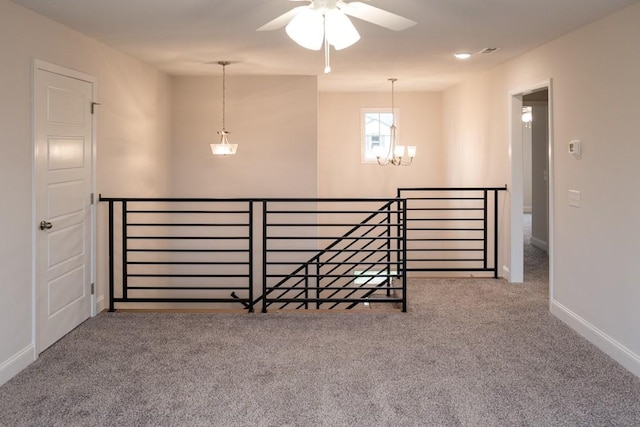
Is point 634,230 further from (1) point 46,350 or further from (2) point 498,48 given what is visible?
(1) point 46,350

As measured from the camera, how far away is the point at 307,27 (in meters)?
2.72

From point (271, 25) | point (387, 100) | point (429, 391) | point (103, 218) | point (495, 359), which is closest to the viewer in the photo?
point (271, 25)

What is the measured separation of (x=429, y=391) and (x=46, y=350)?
107 inches

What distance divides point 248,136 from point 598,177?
4259mm

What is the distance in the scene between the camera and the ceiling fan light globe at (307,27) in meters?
2.68

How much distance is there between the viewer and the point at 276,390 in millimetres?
3262

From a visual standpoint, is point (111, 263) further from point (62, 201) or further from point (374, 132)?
point (374, 132)

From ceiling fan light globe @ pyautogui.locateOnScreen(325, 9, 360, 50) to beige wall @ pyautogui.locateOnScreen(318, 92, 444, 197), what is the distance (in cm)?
613

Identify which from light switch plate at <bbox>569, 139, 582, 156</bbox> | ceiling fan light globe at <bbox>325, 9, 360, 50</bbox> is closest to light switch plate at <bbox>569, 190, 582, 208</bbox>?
light switch plate at <bbox>569, 139, 582, 156</bbox>

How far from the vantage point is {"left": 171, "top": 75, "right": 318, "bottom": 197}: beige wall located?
22.8ft

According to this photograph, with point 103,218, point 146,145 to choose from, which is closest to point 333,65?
point 146,145

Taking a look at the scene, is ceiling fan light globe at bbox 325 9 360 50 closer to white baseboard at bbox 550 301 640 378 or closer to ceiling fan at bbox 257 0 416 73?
ceiling fan at bbox 257 0 416 73

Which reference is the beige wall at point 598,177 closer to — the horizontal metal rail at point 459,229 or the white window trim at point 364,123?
the horizontal metal rail at point 459,229

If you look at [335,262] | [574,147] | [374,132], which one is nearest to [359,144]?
[374,132]
